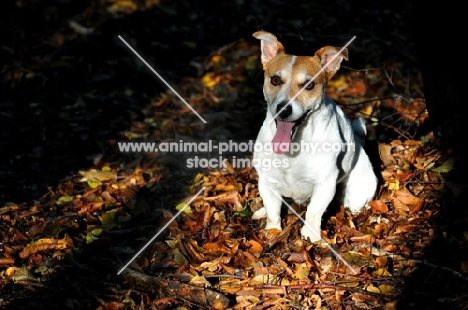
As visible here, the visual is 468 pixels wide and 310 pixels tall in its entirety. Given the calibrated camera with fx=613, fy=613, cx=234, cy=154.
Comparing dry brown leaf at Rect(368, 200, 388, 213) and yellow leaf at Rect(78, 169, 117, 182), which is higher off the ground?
yellow leaf at Rect(78, 169, 117, 182)

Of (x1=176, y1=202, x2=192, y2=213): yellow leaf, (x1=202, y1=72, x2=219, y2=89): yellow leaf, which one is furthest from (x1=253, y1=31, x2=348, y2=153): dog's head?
(x1=202, y1=72, x2=219, y2=89): yellow leaf

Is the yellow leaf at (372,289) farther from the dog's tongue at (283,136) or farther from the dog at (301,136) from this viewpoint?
the dog's tongue at (283,136)

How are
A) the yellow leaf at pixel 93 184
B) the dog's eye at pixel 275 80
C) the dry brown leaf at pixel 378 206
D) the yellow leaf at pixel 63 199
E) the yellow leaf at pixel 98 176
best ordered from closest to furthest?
1. the dog's eye at pixel 275 80
2. the dry brown leaf at pixel 378 206
3. the yellow leaf at pixel 63 199
4. the yellow leaf at pixel 93 184
5. the yellow leaf at pixel 98 176

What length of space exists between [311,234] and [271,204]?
459mm

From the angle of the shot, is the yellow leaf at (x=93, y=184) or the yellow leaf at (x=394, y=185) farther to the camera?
the yellow leaf at (x=93, y=184)

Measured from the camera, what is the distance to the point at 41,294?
16.2ft

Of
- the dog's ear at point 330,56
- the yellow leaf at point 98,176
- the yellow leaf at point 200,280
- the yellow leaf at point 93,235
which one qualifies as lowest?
the yellow leaf at point 200,280

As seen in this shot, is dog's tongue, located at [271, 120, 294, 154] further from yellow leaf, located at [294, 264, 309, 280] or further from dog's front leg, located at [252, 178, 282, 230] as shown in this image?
yellow leaf, located at [294, 264, 309, 280]

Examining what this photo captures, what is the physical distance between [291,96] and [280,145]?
42 cm

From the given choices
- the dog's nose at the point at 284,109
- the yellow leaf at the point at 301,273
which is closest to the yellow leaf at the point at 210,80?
the dog's nose at the point at 284,109

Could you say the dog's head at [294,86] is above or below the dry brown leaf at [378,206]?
above

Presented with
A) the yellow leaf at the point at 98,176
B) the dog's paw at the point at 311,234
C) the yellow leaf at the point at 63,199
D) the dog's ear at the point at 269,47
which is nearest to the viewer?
the dog's ear at the point at 269,47

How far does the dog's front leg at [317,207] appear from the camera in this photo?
5.50 meters

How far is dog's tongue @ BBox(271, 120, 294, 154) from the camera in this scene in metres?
5.17
